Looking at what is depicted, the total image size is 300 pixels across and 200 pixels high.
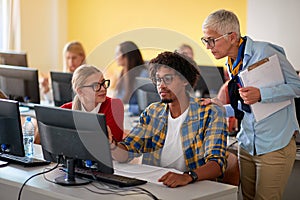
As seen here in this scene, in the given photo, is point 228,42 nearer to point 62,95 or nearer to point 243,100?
point 243,100

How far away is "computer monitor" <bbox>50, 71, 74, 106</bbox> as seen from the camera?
486 cm

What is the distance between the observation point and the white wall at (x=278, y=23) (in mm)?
5230

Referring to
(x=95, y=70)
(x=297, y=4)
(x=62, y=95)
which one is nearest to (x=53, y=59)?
(x=62, y=95)

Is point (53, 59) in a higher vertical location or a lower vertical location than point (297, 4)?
lower

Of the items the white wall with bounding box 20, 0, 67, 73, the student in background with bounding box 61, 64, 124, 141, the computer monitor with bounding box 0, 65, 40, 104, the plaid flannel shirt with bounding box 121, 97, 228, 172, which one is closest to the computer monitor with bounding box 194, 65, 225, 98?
the computer monitor with bounding box 0, 65, 40, 104

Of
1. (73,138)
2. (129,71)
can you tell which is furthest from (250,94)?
(129,71)

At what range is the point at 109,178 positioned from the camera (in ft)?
9.39

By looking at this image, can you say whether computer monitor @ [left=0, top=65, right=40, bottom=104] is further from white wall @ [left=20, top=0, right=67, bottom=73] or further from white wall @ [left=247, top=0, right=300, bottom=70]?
white wall @ [left=20, top=0, right=67, bottom=73]

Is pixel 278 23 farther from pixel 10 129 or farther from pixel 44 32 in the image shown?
pixel 44 32

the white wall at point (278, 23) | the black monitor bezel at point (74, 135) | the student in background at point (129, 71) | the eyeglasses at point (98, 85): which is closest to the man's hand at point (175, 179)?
the black monitor bezel at point (74, 135)

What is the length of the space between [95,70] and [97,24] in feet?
13.7

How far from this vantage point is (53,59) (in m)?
7.77

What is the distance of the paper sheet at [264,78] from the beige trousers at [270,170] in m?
0.20

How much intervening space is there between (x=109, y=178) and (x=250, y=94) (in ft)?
2.57
